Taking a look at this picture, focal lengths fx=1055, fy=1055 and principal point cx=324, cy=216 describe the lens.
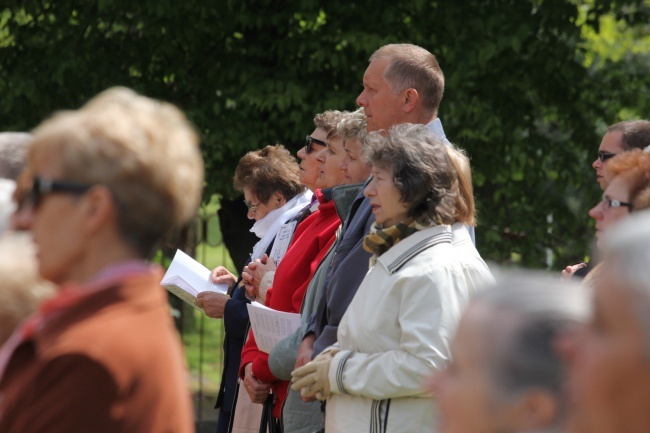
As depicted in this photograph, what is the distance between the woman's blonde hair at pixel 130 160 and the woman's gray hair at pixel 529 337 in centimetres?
73

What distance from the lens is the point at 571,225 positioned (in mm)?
9617

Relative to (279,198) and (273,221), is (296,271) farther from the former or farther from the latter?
(279,198)

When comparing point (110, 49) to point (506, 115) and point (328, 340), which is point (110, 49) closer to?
point (506, 115)

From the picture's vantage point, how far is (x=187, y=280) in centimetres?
575

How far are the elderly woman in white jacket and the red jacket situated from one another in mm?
865

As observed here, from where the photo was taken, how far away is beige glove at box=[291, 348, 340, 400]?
3.98 metres

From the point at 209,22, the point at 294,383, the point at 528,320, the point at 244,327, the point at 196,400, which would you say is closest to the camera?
the point at 528,320

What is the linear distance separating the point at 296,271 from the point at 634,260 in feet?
11.6

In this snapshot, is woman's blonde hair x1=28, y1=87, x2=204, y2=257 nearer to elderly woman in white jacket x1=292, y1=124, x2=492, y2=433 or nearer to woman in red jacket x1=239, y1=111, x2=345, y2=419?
elderly woman in white jacket x1=292, y1=124, x2=492, y2=433

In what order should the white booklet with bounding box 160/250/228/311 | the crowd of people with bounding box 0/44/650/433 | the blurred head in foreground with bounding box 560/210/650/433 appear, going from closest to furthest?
the blurred head in foreground with bounding box 560/210/650/433, the crowd of people with bounding box 0/44/650/433, the white booklet with bounding box 160/250/228/311

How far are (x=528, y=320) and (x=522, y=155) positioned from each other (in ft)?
24.9

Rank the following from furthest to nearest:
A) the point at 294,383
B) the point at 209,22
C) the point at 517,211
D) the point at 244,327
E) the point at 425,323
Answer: the point at 517,211 → the point at 209,22 → the point at 244,327 → the point at 294,383 → the point at 425,323

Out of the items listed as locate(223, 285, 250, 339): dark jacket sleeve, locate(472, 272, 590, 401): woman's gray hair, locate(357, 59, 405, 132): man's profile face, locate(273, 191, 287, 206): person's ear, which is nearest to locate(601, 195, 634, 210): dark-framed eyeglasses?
locate(357, 59, 405, 132): man's profile face

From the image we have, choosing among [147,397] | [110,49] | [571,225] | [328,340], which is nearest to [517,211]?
[571,225]
